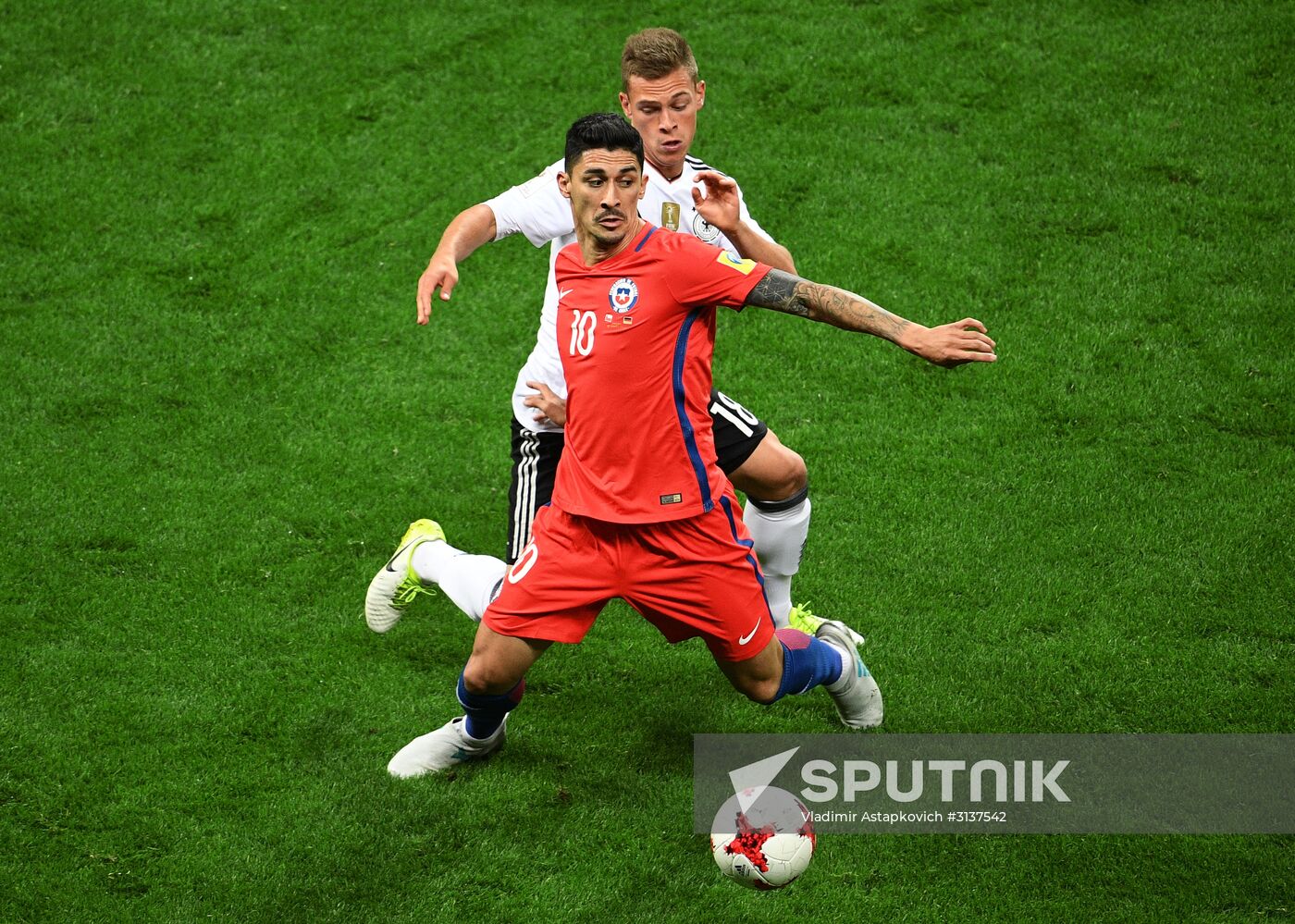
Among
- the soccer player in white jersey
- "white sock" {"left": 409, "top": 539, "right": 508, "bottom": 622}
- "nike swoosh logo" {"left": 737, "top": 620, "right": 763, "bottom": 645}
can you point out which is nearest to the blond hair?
the soccer player in white jersey

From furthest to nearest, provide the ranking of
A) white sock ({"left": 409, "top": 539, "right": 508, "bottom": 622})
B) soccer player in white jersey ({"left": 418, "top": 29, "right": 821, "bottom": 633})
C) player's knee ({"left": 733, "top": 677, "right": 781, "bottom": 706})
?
white sock ({"left": 409, "top": 539, "right": 508, "bottom": 622}) < soccer player in white jersey ({"left": 418, "top": 29, "right": 821, "bottom": 633}) < player's knee ({"left": 733, "top": 677, "right": 781, "bottom": 706})

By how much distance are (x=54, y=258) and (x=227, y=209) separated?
3.84 feet

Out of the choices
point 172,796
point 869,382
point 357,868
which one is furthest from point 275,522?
point 869,382

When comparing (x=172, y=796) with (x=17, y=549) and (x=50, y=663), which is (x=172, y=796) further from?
(x=17, y=549)

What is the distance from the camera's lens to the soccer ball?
16.5 ft

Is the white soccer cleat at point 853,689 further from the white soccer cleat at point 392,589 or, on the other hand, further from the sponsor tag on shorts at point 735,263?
the white soccer cleat at point 392,589

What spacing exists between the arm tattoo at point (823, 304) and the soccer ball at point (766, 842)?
6.05ft

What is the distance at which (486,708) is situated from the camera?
5.54 metres

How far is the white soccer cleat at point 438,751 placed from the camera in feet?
19.0

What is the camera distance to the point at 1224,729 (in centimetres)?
608

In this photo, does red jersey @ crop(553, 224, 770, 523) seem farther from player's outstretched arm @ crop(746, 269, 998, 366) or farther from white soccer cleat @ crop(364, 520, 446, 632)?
white soccer cleat @ crop(364, 520, 446, 632)

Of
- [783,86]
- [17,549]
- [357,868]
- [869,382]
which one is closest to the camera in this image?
[357,868]

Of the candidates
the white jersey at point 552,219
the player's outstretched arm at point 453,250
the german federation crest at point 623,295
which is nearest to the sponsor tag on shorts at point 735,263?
the german federation crest at point 623,295

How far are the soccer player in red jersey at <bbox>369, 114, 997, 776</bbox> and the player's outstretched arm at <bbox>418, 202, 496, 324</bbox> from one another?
0.43 meters
